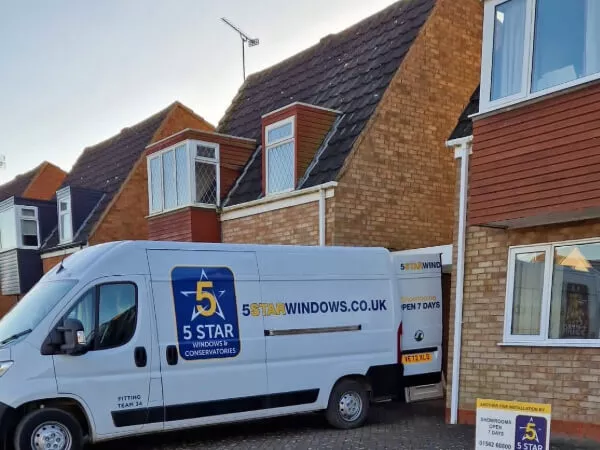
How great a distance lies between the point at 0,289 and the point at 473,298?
19.2 meters

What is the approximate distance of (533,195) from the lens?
7.40 m

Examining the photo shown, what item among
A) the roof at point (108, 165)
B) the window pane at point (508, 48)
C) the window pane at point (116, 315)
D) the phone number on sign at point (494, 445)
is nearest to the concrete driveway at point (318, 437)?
the window pane at point (116, 315)

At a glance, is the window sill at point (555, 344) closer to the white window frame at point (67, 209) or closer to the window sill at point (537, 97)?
the window sill at point (537, 97)

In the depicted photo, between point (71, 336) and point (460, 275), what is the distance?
531 centimetres

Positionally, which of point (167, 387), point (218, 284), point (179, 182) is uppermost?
point (179, 182)

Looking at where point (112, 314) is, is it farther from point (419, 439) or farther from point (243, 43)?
point (243, 43)

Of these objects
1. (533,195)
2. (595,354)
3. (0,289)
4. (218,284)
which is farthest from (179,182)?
(0,289)

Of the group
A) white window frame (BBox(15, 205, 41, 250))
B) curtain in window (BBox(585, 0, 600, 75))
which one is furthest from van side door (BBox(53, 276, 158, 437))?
white window frame (BBox(15, 205, 41, 250))

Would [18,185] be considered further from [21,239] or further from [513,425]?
[513,425]

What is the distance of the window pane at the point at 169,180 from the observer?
1471 cm

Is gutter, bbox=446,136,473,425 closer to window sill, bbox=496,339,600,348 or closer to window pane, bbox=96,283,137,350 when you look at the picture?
window sill, bbox=496,339,600,348

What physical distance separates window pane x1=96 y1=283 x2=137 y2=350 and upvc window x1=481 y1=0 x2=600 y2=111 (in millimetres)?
5253

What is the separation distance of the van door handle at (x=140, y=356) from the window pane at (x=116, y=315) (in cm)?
17

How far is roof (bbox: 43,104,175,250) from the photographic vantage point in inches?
765
